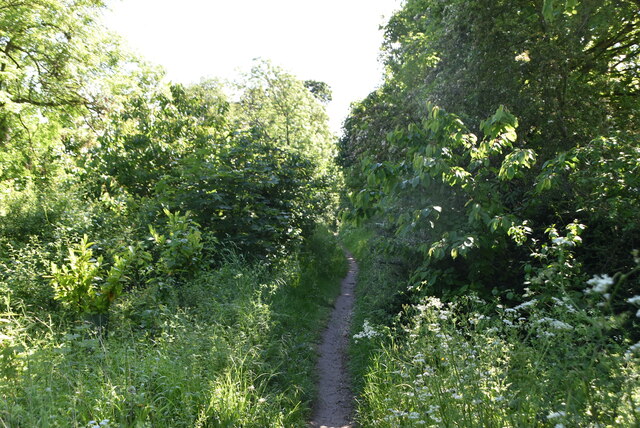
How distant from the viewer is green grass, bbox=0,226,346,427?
387cm

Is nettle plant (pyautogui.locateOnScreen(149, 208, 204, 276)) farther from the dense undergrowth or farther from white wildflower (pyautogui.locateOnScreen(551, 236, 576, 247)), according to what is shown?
white wildflower (pyautogui.locateOnScreen(551, 236, 576, 247))

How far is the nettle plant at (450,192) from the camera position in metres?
6.04

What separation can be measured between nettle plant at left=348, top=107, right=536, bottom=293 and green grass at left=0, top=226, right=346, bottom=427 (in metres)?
2.36

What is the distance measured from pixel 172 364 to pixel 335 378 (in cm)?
328

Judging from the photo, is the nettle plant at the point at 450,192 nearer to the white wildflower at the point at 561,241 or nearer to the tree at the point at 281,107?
the white wildflower at the point at 561,241

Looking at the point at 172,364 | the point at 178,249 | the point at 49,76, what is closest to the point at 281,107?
the point at 49,76

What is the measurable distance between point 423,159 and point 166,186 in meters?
6.31

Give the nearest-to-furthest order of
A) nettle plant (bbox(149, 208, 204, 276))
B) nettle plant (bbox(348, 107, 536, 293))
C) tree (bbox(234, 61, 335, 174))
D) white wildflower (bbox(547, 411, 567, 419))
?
white wildflower (bbox(547, 411, 567, 419)), nettle plant (bbox(348, 107, 536, 293)), nettle plant (bbox(149, 208, 204, 276)), tree (bbox(234, 61, 335, 174))

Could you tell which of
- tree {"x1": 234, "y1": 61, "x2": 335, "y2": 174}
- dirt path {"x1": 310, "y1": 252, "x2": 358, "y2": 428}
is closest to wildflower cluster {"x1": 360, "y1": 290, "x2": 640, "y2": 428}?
dirt path {"x1": 310, "y1": 252, "x2": 358, "y2": 428}

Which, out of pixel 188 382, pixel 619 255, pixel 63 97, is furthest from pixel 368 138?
pixel 63 97

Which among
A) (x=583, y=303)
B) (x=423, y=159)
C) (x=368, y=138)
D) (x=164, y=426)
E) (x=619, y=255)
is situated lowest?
(x=164, y=426)

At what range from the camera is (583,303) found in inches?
187

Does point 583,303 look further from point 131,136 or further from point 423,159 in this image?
point 131,136

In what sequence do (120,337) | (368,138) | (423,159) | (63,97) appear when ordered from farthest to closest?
(63,97)
(368,138)
(423,159)
(120,337)
